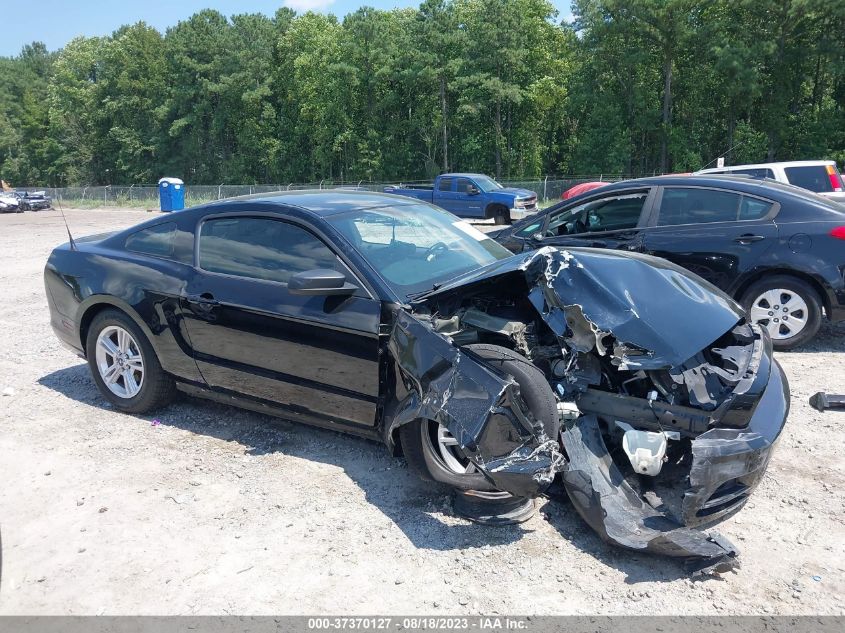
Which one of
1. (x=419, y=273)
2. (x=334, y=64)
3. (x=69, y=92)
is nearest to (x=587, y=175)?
(x=334, y=64)

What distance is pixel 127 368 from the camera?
16.2 feet

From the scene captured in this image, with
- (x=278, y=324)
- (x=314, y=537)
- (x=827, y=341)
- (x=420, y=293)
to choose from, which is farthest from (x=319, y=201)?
(x=827, y=341)

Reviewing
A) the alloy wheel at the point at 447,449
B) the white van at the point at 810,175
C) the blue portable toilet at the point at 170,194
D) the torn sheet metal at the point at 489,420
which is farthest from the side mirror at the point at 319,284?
the blue portable toilet at the point at 170,194

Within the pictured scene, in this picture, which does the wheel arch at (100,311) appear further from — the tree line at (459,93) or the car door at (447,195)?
the tree line at (459,93)

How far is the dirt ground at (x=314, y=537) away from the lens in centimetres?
285

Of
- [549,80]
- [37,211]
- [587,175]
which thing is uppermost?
[549,80]

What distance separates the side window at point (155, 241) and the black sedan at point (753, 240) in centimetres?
393

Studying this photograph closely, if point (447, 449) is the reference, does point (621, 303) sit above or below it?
above

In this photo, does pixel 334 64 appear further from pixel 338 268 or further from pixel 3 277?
pixel 338 268

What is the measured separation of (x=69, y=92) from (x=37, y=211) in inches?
1333

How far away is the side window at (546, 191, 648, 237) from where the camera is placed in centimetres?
666

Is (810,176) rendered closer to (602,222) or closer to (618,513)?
(602,222)

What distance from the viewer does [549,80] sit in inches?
1855

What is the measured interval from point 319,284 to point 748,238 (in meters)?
4.42
